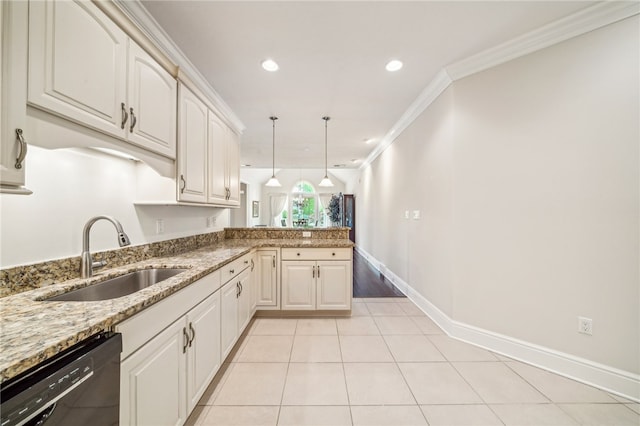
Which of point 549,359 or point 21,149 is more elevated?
point 21,149

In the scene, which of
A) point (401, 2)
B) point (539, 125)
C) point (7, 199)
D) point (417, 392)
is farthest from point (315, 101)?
point (417, 392)

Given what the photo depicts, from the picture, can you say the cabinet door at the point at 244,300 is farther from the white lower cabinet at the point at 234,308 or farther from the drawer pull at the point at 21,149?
the drawer pull at the point at 21,149

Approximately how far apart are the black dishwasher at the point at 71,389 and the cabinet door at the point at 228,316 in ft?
3.22

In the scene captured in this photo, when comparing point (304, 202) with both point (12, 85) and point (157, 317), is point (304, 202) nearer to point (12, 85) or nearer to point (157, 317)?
point (157, 317)

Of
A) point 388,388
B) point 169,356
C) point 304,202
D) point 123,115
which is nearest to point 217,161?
point 123,115

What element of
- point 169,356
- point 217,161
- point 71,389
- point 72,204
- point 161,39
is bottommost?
point 169,356

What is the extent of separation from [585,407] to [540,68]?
247 centimetres

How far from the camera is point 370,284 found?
174 inches

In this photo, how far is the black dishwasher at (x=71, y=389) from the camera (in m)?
0.61

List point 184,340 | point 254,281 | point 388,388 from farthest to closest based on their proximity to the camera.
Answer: point 254,281 → point 388,388 → point 184,340

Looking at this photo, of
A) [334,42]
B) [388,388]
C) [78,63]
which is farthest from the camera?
[334,42]

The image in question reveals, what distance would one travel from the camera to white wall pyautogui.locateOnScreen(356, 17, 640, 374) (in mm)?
1700

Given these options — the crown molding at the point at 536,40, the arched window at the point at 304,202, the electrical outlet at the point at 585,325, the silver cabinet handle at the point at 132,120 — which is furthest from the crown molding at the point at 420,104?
the arched window at the point at 304,202

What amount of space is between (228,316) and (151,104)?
1625 millimetres
